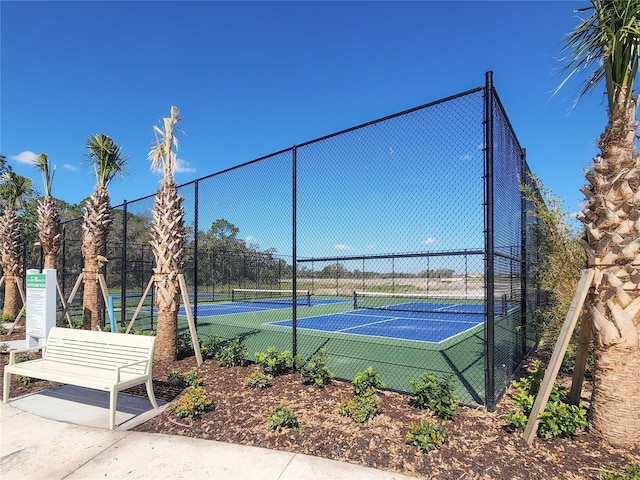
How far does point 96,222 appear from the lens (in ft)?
31.0

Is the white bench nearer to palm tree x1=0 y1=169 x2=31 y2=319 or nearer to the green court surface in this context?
the green court surface

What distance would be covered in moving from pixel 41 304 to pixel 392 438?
6.91m

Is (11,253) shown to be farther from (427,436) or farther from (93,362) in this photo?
(427,436)

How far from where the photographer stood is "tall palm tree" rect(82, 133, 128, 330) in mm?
9125

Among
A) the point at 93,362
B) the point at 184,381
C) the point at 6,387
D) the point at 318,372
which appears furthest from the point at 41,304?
the point at 318,372

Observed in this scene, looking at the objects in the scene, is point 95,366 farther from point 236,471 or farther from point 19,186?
point 19,186

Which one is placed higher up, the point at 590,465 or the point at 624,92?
the point at 624,92

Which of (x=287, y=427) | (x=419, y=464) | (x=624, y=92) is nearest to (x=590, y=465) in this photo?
(x=419, y=464)

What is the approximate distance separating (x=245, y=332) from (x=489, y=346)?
8.26 m

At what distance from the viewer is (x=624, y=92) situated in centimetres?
338

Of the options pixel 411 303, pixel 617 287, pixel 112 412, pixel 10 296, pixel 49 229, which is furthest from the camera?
pixel 411 303

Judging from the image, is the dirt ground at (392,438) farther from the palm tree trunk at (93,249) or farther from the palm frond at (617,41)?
the palm tree trunk at (93,249)

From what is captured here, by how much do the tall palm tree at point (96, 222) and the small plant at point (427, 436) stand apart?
313 inches

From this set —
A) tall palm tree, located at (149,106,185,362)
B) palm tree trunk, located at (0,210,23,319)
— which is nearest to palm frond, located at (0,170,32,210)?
palm tree trunk, located at (0,210,23,319)
